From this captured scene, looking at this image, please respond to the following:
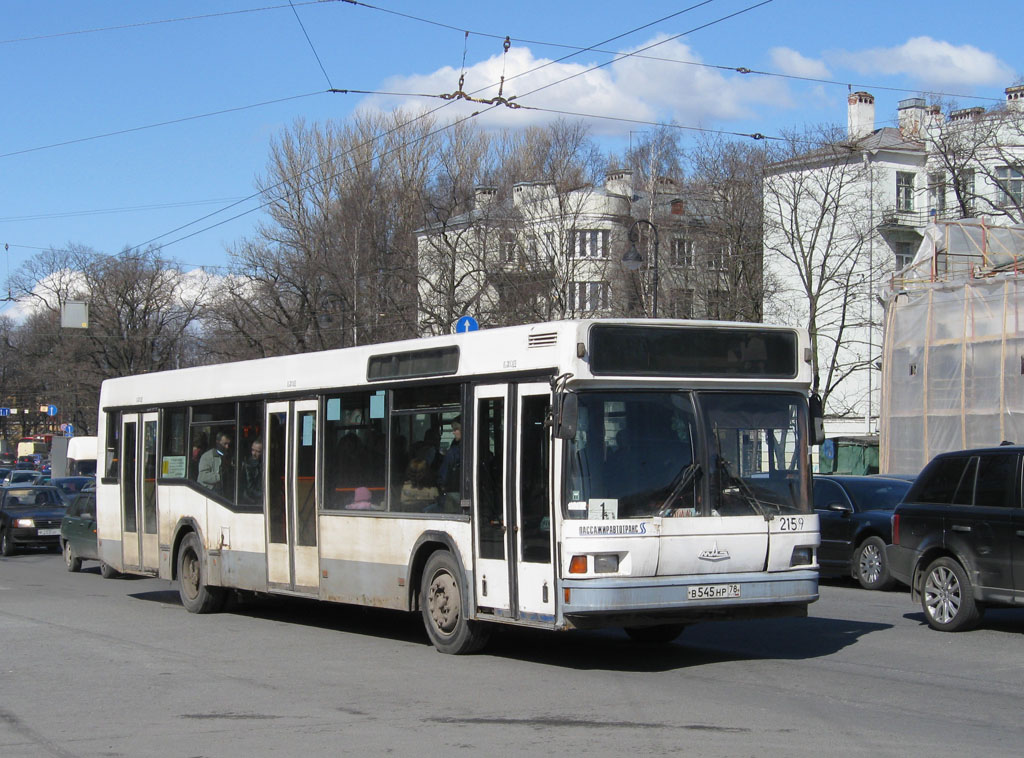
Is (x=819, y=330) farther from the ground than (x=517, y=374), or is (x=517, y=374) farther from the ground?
(x=819, y=330)

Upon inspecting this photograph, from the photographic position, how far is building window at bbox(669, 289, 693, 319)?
175ft

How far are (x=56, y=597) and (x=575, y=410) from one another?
1184 centimetres

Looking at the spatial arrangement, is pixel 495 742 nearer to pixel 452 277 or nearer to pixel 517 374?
pixel 517 374

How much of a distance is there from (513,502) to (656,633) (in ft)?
7.87

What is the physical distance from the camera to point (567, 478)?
32.1 feet

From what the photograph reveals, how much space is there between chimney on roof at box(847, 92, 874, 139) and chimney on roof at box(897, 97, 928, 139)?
134 centimetres

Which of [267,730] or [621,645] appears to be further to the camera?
[621,645]

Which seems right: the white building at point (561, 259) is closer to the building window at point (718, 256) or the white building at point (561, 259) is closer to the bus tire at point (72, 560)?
the building window at point (718, 256)

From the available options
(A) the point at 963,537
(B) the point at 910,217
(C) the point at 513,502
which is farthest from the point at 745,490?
(B) the point at 910,217

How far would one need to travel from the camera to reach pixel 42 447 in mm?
107750

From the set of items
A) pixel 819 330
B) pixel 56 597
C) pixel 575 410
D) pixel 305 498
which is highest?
pixel 819 330

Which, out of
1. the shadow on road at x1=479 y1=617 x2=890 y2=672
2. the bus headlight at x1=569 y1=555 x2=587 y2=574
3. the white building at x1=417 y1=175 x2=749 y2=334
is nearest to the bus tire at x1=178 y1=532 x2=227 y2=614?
the shadow on road at x1=479 y1=617 x2=890 y2=672

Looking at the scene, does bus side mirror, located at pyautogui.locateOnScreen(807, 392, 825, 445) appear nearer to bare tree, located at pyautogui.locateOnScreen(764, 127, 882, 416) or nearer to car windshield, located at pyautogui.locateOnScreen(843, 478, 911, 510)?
car windshield, located at pyautogui.locateOnScreen(843, 478, 911, 510)

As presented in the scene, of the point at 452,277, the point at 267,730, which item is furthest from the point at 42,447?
the point at 267,730
